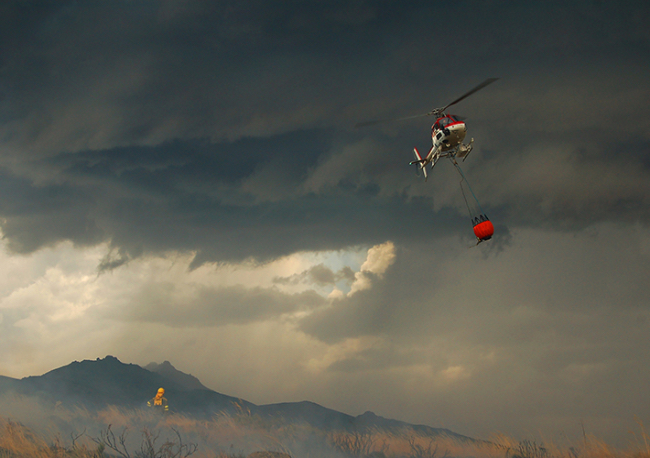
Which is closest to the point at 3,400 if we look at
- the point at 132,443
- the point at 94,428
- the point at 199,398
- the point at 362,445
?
the point at 94,428

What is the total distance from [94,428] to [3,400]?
18.1 metres

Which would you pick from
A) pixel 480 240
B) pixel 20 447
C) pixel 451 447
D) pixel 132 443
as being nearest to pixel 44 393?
pixel 132 443

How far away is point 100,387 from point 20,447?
11720 centimetres

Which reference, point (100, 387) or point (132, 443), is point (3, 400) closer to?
point (132, 443)

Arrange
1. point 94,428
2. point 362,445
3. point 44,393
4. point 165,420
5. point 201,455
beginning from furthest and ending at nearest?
point 44,393 < point 94,428 < point 165,420 < point 362,445 < point 201,455

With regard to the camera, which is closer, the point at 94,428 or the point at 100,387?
the point at 94,428

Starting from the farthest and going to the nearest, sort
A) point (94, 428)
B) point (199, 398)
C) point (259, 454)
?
1. point (199, 398)
2. point (94, 428)
3. point (259, 454)

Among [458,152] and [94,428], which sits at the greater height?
[458,152]

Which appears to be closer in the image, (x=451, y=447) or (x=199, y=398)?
(x=451, y=447)

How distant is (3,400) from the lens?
256ft

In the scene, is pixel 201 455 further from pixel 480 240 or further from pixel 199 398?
pixel 199 398

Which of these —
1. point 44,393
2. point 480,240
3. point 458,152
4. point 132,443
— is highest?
point 458,152

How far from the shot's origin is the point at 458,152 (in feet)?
140

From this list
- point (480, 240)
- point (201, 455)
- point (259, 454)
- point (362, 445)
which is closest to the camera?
point (480, 240)
